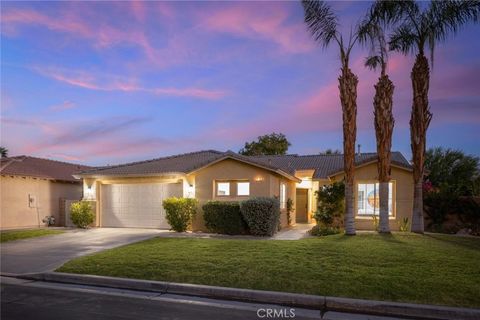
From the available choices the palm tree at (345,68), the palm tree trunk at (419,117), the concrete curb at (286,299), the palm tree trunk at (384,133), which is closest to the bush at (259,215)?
the palm tree at (345,68)

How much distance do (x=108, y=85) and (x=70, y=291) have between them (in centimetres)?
1165

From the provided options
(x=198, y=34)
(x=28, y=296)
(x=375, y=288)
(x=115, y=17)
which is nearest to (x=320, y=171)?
(x=198, y=34)

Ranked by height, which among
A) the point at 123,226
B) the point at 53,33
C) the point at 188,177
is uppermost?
the point at 53,33

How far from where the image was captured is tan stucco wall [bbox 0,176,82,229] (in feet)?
68.5

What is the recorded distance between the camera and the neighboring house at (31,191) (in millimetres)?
21016

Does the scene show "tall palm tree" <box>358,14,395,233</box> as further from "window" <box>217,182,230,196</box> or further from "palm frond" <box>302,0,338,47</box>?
"window" <box>217,182,230,196</box>

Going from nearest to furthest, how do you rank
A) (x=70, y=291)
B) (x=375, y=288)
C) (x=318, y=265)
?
(x=375, y=288) < (x=70, y=291) < (x=318, y=265)

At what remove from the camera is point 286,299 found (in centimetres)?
727

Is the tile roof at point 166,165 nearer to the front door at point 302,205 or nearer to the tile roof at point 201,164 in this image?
the tile roof at point 201,164

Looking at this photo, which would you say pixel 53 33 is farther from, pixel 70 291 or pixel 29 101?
pixel 70 291

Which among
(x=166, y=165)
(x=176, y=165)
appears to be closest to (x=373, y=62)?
(x=176, y=165)

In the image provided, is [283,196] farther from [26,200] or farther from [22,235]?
[26,200]

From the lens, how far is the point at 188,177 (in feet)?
60.9

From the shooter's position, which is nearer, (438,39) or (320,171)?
(438,39)
